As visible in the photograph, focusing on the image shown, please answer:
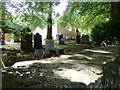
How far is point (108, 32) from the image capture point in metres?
7.84

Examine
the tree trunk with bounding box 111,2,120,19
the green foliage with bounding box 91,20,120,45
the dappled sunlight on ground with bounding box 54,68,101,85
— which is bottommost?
the dappled sunlight on ground with bounding box 54,68,101,85

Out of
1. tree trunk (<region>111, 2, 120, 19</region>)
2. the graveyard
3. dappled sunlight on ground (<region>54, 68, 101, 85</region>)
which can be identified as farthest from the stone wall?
tree trunk (<region>111, 2, 120, 19</region>)

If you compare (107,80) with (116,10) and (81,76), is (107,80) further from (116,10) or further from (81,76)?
(116,10)

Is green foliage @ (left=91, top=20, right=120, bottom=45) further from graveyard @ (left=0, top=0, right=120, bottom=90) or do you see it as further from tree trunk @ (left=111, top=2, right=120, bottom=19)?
tree trunk @ (left=111, top=2, right=120, bottom=19)

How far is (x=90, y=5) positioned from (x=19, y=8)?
8.27 metres

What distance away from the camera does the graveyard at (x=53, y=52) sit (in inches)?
43.7

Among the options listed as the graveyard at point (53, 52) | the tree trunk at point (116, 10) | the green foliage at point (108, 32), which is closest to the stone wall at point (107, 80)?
the graveyard at point (53, 52)

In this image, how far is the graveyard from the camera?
3.64 ft

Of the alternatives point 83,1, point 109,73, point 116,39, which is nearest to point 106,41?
point 116,39

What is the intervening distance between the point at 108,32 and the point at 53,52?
3.53 metres

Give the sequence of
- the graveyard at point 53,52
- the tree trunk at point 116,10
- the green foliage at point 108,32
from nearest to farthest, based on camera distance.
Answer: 1. the graveyard at point 53,52
2. the green foliage at point 108,32
3. the tree trunk at point 116,10

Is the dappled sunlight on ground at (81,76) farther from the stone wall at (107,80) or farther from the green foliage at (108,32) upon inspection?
the green foliage at (108,32)

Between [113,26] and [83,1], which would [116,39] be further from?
[83,1]

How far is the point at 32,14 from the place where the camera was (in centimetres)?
436
